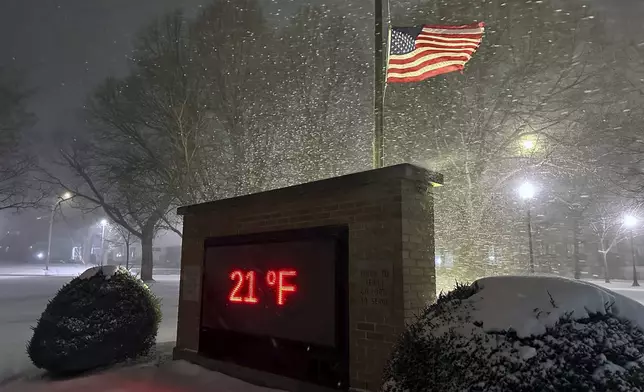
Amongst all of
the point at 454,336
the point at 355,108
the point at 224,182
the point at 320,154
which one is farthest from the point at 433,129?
the point at 454,336

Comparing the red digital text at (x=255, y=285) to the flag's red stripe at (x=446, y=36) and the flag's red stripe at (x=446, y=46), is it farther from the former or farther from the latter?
the flag's red stripe at (x=446, y=36)

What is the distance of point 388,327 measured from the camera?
4559mm

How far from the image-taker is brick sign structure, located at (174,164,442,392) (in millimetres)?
4656

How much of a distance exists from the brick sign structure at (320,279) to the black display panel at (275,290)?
0.05ft

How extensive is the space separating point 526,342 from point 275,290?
3728 millimetres

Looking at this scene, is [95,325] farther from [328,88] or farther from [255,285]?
[328,88]

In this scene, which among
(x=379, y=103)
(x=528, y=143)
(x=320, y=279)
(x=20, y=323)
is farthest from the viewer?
(x=528, y=143)

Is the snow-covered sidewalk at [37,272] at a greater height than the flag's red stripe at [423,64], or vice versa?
the flag's red stripe at [423,64]

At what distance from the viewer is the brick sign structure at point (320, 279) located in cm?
466

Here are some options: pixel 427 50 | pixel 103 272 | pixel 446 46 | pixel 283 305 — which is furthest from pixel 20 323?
pixel 446 46

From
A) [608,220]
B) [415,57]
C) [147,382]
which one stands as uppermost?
[415,57]

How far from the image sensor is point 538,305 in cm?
266

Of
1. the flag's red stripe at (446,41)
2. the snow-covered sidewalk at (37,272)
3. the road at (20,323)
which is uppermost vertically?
the flag's red stripe at (446,41)

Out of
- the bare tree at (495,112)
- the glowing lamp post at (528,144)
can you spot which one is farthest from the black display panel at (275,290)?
the glowing lamp post at (528,144)
